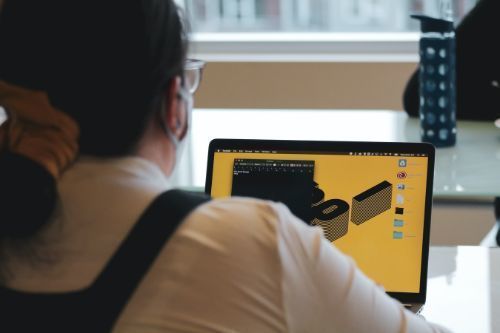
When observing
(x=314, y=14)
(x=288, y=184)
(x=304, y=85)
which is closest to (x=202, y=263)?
(x=288, y=184)

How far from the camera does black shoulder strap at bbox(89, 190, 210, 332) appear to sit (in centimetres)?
87

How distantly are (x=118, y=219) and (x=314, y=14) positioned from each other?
3457mm

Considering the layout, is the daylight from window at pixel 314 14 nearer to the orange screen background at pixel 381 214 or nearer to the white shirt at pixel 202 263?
the orange screen background at pixel 381 214

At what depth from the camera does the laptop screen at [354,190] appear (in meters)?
1.44

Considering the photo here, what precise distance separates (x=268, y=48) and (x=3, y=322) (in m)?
3.32

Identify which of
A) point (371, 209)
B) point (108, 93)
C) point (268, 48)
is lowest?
point (268, 48)

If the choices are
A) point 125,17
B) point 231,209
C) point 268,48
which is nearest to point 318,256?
point 231,209

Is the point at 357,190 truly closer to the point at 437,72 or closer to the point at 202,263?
the point at 202,263

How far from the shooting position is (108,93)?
86 cm

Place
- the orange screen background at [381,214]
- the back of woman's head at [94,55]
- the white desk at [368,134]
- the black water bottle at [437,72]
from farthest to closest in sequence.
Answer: the black water bottle at [437,72] → the white desk at [368,134] → the orange screen background at [381,214] → the back of woman's head at [94,55]

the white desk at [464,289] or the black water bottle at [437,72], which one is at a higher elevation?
the black water bottle at [437,72]

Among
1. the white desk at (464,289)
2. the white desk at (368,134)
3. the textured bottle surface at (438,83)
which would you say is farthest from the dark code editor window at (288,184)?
the textured bottle surface at (438,83)

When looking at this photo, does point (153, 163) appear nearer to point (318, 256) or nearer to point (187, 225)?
point (187, 225)

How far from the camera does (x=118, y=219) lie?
890 mm
